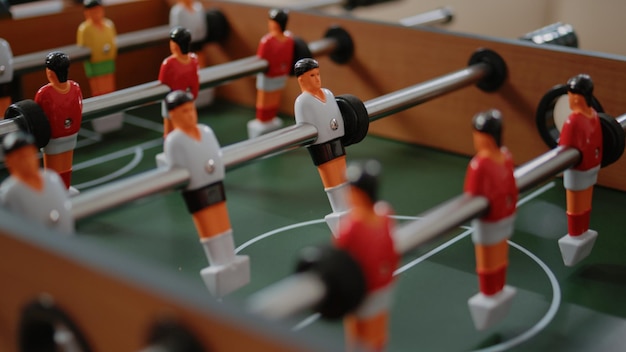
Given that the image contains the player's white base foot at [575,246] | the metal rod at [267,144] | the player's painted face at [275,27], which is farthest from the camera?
the player's painted face at [275,27]

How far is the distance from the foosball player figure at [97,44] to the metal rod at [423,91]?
2.56 ft

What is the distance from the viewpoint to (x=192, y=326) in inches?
37.3

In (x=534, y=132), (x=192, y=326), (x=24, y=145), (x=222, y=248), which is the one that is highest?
(x=24, y=145)

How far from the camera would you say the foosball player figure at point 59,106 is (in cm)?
165

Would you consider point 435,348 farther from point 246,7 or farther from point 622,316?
point 246,7

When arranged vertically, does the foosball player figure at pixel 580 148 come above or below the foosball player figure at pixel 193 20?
below

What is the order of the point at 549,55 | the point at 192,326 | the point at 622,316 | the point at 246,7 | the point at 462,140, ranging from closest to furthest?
the point at 192,326
the point at 622,316
the point at 549,55
the point at 462,140
the point at 246,7

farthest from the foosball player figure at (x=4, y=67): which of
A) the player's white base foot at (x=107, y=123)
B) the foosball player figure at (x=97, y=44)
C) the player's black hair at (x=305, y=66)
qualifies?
the player's black hair at (x=305, y=66)

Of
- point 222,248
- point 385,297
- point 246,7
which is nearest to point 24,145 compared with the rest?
point 222,248

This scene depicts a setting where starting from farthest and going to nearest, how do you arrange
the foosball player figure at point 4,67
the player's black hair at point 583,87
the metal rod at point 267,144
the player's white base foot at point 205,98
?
the player's white base foot at point 205,98 → the foosball player figure at point 4,67 → the player's black hair at point 583,87 → the metal rod at point 267,144

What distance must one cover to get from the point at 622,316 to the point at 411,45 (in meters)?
0.98

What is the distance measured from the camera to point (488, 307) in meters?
1.38

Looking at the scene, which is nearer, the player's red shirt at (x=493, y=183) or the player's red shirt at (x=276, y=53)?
the player's red shirt at (x=493, y=183)

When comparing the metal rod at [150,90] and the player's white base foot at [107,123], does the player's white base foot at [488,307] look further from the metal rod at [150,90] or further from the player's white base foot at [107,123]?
the player's white base foot at [107,123]
